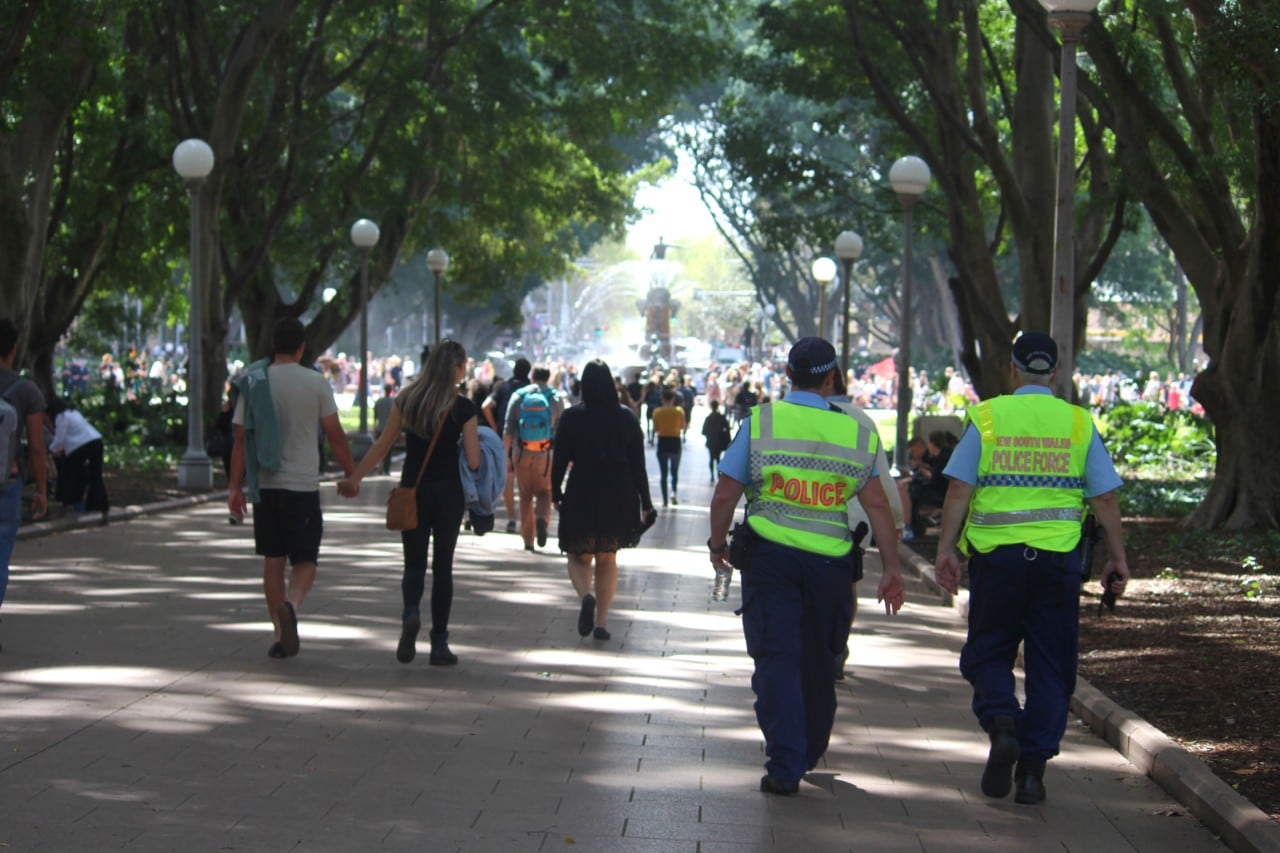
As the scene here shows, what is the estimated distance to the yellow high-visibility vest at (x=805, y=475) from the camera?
6.93 meters

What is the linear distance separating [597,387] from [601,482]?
593 millimetres

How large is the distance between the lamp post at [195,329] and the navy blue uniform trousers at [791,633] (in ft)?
52.4

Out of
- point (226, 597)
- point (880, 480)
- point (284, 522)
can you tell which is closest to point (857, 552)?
point (880, 480)

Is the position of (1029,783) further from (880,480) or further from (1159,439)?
(1159,439)

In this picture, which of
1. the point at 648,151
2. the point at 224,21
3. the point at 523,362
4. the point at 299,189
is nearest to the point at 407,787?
the point at 523,362

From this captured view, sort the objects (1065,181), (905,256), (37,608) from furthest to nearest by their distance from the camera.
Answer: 1. (905,256)
2. (1065,181)
3. (37,608)

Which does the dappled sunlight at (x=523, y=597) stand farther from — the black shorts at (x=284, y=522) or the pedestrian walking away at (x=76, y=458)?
the pedestrian walking away at (x=76, y=458)

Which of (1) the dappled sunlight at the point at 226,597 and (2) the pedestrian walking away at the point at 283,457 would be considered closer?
(2) the pedestrian walking away at the point at 283,457

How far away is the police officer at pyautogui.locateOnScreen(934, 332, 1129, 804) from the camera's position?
6.86m

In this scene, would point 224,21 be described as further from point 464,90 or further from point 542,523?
point 542,523

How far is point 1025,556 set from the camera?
687 centimetres

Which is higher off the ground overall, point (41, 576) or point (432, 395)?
point (432, 395)

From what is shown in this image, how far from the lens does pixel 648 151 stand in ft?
194

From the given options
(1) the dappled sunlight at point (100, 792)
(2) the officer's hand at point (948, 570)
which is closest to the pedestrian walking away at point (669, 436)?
(2) the officer's hand at point (948, 570)
